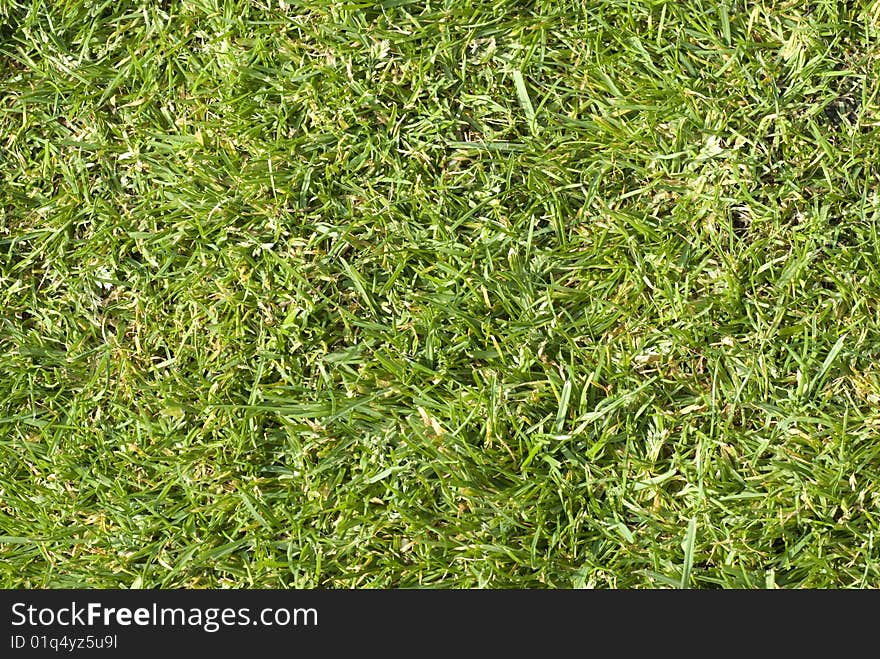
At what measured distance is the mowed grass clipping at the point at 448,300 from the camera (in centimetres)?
223

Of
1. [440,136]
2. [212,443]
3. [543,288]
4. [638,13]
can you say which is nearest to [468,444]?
[543,288]

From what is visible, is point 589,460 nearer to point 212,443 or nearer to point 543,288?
point 543,288

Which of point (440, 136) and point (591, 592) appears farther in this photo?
point (440, 136)

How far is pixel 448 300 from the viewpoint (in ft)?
7.57

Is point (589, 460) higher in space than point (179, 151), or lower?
lower

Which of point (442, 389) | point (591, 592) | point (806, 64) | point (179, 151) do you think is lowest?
point (591, 592)

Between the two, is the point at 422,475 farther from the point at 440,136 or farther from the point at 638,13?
the point at 638,13

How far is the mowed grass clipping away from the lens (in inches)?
87.7

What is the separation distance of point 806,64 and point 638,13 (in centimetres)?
46

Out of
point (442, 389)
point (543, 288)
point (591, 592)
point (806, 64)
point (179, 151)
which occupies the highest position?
point (806, 64)

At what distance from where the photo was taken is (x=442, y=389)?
2291 millimetres

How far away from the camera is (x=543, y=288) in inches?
90.7

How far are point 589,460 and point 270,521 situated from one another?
84 cm

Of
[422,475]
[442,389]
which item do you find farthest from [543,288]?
[422,475]
